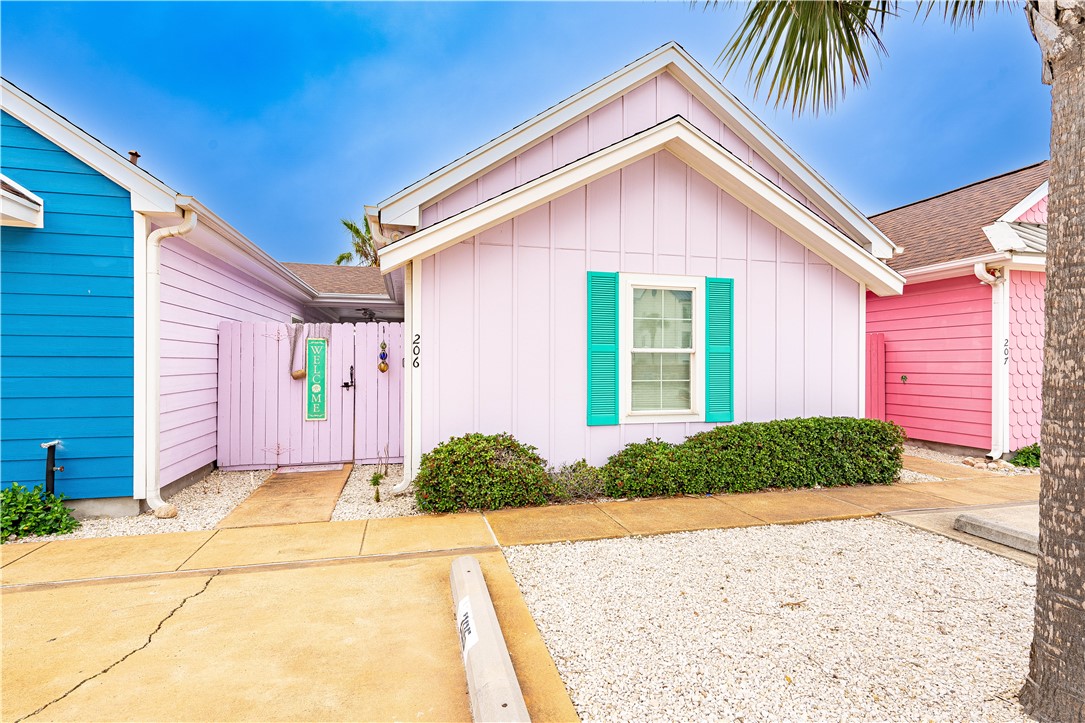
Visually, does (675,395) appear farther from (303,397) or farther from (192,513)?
(192,513)

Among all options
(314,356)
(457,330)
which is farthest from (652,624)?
(314,356)

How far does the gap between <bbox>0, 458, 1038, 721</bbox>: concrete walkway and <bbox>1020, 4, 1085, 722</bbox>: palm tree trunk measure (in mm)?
1937

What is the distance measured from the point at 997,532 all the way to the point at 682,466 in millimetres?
2703

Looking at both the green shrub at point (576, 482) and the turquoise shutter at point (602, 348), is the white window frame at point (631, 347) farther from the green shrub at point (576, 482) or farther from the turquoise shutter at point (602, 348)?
the green shrub at point (576, 482)

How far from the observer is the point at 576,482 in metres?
5.70

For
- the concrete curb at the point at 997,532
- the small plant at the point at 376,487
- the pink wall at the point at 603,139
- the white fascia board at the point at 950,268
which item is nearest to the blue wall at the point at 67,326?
the small plant at the point at 376,487

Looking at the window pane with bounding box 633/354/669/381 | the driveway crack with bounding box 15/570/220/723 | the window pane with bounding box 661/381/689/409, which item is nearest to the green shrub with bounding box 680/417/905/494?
the window pane with bounding box 661/381/689/409

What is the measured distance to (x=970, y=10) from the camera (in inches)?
135

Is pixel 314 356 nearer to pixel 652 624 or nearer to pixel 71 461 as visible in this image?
pixel 71 461

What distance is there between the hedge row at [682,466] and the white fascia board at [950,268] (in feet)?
10.4

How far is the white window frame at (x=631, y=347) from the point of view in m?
6.08

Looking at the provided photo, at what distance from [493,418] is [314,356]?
3.10 metres

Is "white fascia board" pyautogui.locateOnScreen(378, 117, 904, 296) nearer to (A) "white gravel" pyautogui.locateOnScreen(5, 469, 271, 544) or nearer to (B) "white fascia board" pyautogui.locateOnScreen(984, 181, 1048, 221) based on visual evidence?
(A) "white gravel" pyautogui.locateOnScreen(5, 469, 271, 544)

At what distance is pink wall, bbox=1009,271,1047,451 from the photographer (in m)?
7.52
